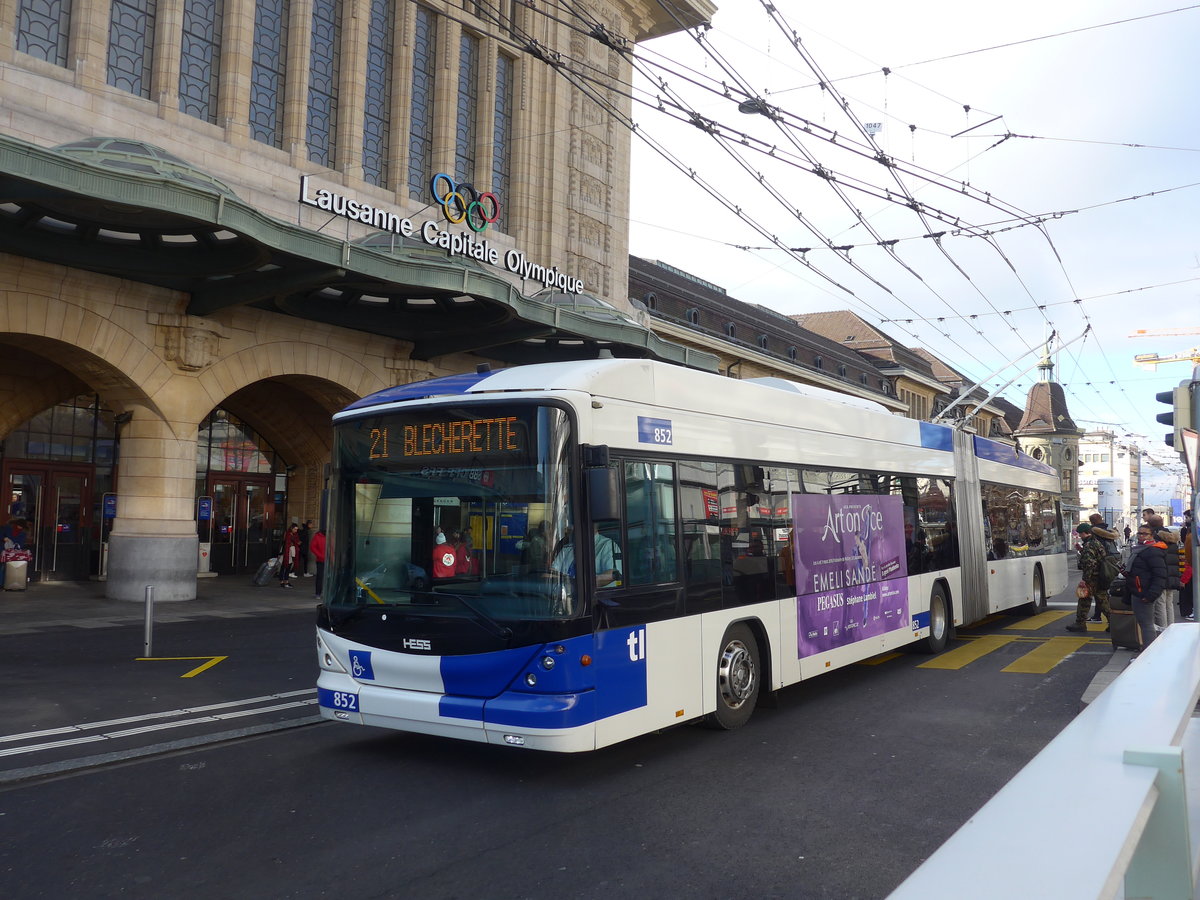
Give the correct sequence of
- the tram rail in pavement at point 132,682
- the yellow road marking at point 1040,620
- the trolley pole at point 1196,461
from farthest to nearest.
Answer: the yellow road marking at point 1040,620 < the trolley pole at point 1196,461 < the tram rail in pavement at point 132,682

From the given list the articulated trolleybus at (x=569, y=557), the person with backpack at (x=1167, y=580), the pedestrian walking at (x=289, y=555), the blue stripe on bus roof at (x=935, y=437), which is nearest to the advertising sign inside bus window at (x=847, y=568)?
the articulated trolleybus at (x=569, y=557)

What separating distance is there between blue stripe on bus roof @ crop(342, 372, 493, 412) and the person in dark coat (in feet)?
28.5

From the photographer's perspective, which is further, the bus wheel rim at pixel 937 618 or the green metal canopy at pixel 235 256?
the green metal canopy at pixel 235 256

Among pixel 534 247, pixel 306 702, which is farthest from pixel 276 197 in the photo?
pixel 306 702

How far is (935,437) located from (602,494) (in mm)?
8195

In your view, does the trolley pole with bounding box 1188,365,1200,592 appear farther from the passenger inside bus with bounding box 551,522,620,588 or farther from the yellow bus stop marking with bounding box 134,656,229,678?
the yellow bus stop marking with bounding box 134,656,229,678

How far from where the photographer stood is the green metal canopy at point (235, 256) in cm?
1470

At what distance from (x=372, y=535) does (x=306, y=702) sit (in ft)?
9.74

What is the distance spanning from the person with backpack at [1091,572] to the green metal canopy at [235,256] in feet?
41.1

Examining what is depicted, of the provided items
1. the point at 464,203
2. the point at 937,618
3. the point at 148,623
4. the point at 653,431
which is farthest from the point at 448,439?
the point at 464,203

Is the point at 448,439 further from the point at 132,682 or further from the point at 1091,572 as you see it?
the point at 1091,572

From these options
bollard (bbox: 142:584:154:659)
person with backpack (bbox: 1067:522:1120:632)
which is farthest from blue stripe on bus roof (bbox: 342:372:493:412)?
person with backpack (bbox: 1067:522:1120:632)

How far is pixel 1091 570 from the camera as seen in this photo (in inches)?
563

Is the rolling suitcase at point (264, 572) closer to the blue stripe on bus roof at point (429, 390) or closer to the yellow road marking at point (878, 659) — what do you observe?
the yellow road marking at point (878, 659)
